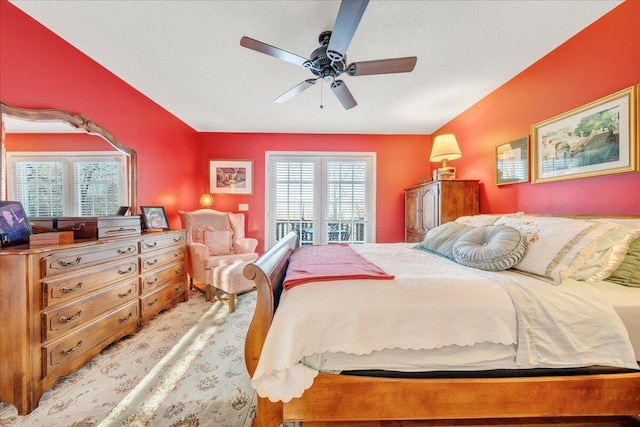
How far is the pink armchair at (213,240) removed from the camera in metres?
3.06

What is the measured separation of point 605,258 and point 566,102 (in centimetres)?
146

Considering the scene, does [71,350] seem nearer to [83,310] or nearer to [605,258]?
[83,310]

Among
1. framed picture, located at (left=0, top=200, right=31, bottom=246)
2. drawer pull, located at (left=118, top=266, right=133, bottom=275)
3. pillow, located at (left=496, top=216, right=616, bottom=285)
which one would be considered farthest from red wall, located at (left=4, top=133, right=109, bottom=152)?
pillow, located at (left=496, top=216, right=616, bottom=285)

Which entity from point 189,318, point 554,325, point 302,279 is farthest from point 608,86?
point 189,318

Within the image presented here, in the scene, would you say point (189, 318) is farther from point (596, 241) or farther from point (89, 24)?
point (596, 241)

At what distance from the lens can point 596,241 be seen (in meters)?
1.40

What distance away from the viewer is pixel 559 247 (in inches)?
56.9

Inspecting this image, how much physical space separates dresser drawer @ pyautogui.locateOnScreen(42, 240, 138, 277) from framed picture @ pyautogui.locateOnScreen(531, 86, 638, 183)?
12.2 feet

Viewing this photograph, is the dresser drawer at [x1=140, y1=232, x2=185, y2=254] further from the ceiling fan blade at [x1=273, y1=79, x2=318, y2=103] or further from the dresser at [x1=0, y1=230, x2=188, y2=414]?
the ceiling fan blade at [x1=273, y1=79, x2=318, y2=103]

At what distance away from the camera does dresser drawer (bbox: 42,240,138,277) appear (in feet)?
4.93

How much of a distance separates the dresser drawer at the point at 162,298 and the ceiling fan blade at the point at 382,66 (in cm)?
271

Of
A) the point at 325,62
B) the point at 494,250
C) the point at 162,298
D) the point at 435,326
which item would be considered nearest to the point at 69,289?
the point at 162,298

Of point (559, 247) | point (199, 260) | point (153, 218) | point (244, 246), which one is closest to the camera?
point (559, 247)

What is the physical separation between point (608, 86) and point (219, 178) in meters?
4.59
